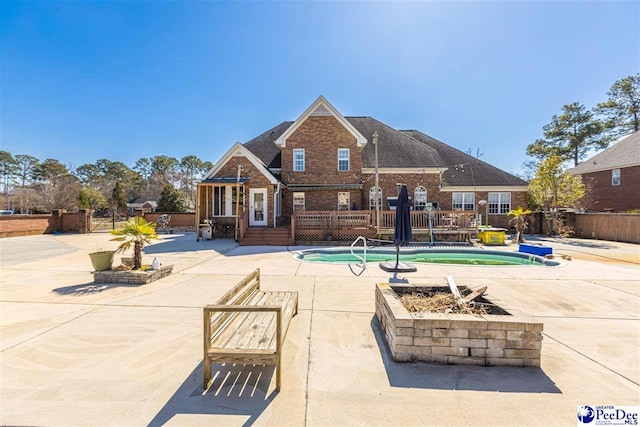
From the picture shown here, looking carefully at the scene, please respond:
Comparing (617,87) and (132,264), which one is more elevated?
(617,87)

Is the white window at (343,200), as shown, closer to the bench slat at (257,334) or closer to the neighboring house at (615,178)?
the bench slat at (257,334)

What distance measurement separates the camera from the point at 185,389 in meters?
2.96

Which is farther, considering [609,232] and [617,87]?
[617,87]

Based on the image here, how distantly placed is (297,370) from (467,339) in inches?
88.3

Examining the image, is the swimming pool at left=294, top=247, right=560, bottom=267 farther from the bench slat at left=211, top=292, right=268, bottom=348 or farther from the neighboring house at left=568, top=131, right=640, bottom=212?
the neighboring house at left=568, top=131, right=640, bottom=212

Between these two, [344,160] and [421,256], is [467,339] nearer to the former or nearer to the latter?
[421,256]

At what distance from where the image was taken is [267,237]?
16.1m

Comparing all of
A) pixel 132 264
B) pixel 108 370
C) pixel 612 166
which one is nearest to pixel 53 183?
pixel 132 264

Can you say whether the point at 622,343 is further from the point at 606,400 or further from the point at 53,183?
the point at 53,183

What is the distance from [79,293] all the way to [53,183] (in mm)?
39377

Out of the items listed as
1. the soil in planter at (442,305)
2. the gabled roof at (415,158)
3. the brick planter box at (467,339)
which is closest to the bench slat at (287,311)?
the brick planter box at (467,339)

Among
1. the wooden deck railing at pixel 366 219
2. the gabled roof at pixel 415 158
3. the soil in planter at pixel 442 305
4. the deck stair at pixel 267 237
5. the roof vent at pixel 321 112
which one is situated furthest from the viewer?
the gabled roof at pixel 415 158

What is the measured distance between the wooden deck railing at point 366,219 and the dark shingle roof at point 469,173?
653 centimetres

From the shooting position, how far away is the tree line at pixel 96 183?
101 feet
